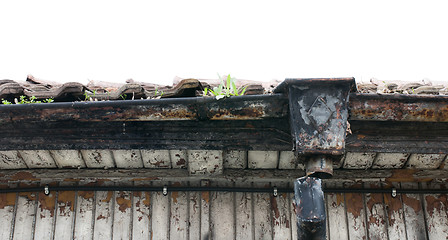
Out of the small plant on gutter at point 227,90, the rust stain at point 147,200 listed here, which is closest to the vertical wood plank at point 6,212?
the rust stain at point 147,200

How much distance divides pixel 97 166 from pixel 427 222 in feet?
8.53

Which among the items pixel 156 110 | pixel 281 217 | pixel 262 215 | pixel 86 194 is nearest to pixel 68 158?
pixel 86 194

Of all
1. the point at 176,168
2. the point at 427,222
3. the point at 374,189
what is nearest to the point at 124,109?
A: the point at 176,168

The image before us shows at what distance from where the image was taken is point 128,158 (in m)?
3.12

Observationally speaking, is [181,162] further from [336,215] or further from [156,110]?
[336,215]

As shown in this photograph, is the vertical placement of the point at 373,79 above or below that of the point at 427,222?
above

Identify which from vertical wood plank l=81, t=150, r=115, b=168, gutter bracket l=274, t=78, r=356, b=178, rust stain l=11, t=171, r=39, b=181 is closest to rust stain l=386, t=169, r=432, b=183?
gutter bracket l=274, t=78, r=356, b=178

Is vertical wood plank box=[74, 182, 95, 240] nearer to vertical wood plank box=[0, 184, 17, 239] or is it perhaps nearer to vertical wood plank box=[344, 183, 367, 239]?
vertical wood plank box=[0, 184, 17, 239]

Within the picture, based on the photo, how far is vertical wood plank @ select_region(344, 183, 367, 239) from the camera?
124 inches

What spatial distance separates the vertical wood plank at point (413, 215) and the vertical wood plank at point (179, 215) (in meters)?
1.72

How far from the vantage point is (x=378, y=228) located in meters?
3.17

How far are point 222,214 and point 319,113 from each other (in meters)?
1.31

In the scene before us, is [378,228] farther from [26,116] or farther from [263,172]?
[26,116]

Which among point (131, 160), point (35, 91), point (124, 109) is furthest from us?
point (131, 160)
